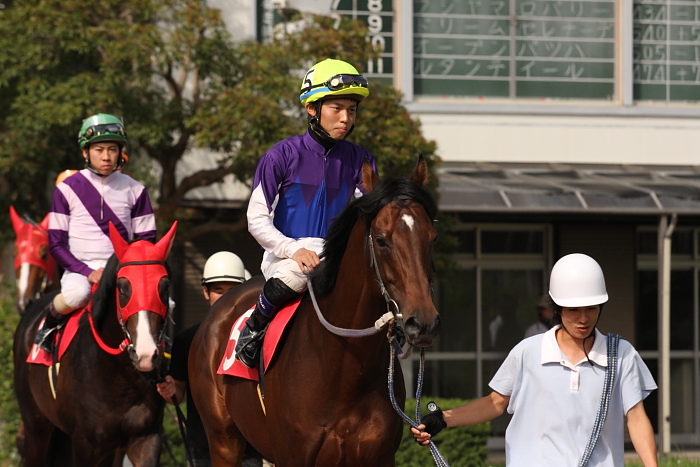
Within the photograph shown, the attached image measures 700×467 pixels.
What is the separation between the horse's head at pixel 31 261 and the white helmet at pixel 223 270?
3.24 meters

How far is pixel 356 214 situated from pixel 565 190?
9021mm

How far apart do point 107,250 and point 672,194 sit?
27.5 ft

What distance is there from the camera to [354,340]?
16.7 feet

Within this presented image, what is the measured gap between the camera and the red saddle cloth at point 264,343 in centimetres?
548

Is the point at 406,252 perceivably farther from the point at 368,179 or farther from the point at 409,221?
the point at 368,179

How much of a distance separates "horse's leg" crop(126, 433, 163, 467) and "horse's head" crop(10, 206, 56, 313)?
14.1ft

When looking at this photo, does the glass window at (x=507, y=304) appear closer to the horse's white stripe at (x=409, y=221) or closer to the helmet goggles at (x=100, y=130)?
the helmet goggles at (x=100, y=130)

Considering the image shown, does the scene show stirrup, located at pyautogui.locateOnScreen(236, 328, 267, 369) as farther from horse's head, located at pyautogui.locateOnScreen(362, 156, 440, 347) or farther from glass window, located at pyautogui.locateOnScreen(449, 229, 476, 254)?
glass window, located at pyautogui.locateOnScreen(449, 229, 476, 254)

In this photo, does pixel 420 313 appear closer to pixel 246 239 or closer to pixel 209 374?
pixel 209 374

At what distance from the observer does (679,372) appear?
16.6m

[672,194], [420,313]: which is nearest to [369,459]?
[420,313]

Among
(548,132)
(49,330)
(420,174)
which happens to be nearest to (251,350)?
(420,174)

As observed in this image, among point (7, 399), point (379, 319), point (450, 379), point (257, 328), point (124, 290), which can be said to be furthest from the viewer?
point (450, 379)

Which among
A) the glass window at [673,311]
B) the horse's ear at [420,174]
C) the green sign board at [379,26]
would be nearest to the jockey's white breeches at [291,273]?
the horse's ear at [420,174]
